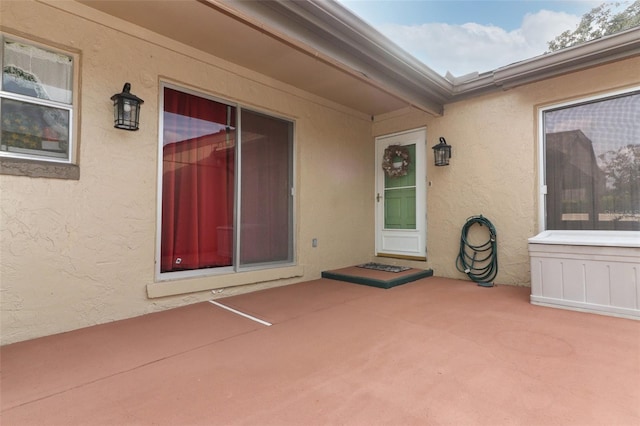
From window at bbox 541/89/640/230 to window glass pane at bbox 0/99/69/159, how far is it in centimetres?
523

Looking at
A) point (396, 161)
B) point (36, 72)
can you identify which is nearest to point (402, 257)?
point (396, 161)

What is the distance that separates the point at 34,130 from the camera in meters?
2.51

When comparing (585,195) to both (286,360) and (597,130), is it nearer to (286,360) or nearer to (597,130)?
(597,130)

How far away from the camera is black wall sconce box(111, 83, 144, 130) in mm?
2750

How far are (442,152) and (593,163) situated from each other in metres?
1.73

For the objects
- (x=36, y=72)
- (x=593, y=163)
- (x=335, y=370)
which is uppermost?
(x=36, y=72)

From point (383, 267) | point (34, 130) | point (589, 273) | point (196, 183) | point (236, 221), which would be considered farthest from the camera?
point (383, 267)

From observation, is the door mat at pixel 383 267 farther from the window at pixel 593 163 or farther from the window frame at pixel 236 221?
the window at pixel 593 163

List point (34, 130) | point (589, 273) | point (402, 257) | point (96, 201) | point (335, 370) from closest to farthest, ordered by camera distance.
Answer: point (335, 370), point (34, 130), point (96, 201), point (589, 273), point (402, 257)

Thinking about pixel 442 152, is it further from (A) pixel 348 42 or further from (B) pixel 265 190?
(B) pixel 265 190

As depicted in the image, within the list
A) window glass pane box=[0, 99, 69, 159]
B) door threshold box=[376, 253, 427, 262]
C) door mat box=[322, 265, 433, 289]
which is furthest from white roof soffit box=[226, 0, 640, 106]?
door mat box=[322, 265, 433, 289]

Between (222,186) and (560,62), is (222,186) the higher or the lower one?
the lower one

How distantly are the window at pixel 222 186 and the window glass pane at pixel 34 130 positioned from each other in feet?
2.68

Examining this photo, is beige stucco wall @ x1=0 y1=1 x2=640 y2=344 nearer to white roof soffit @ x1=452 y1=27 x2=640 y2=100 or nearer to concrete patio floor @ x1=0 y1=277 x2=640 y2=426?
white roof soffit @ x1=452 y1=27 x2=640 y2=100
